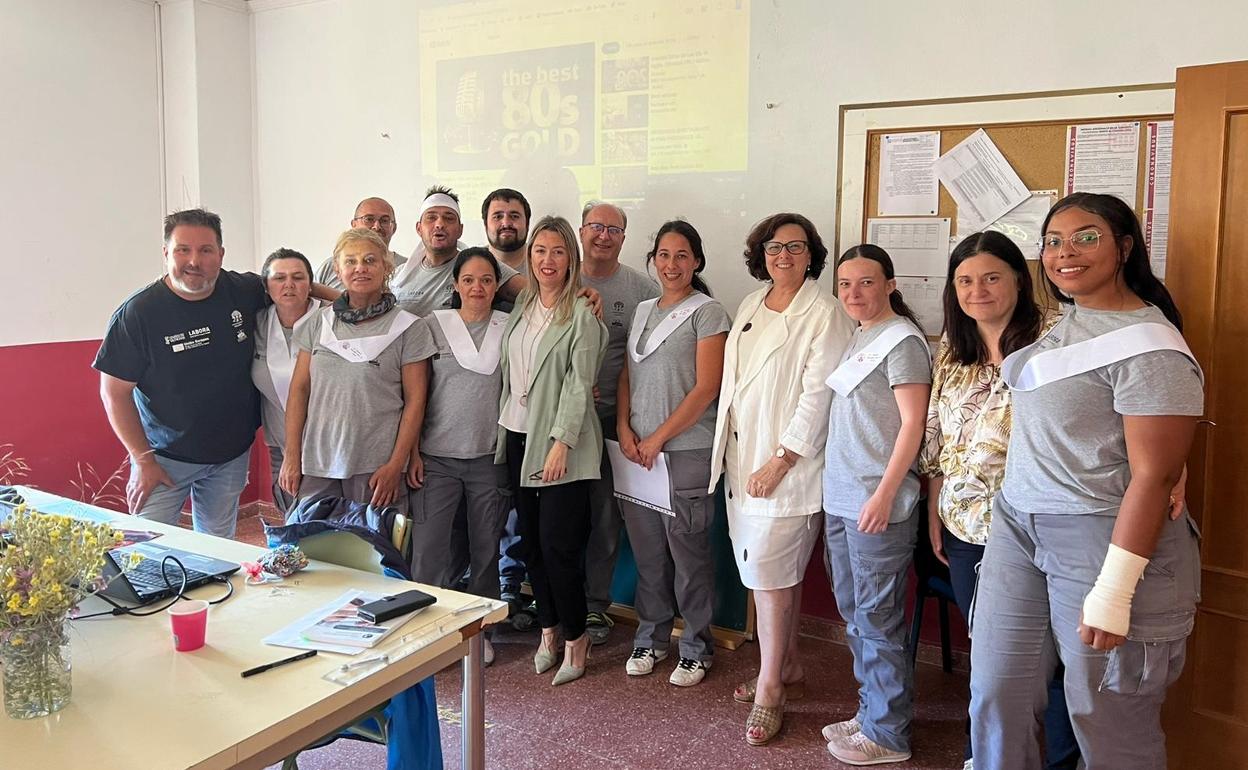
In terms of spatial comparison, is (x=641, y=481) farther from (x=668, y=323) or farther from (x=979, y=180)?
(x=979, y=180)

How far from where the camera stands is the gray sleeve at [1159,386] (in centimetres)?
172

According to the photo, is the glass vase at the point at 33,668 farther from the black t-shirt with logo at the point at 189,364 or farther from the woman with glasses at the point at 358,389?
the black t-shirt with logo at the point at 189,364

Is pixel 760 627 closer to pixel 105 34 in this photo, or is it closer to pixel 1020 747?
pixel 1020 747

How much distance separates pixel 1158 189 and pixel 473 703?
2.48m

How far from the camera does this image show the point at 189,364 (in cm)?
294

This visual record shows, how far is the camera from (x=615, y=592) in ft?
11.9

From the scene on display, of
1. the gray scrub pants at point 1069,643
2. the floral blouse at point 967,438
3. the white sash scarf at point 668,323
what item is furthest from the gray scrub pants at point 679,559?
the gray scrub pants at point 1069,643

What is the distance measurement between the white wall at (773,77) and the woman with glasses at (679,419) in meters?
0.58

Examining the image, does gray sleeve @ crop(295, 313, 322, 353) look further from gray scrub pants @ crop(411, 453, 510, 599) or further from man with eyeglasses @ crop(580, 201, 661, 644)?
man with eyeglasses @ crop(580, 201, 661, 644)

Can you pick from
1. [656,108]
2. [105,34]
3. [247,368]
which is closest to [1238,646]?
[656,108]

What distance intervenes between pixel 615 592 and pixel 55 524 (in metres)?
2.51

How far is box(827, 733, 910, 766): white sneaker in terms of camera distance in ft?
8.29

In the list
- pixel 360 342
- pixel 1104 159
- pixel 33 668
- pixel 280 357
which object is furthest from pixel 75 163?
pixel 1104 159

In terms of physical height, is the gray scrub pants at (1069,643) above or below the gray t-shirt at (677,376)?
below
